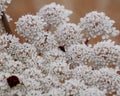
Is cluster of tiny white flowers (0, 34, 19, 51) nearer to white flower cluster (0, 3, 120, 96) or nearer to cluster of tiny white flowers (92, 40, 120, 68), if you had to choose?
white flower cluster (0, 3, 120, 96)

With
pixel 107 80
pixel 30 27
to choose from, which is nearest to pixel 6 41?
pixel 30 27

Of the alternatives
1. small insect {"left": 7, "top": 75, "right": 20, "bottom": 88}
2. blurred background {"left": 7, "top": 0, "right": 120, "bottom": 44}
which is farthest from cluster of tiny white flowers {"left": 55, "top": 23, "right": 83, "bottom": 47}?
blurred background {"left": 7, "top": 0, "right": 120, "bottom": 44}

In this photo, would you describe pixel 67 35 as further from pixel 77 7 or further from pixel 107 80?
pixel 77 7

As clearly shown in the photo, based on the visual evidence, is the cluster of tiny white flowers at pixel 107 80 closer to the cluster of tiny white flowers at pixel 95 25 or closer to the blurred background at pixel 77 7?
the cluster of tiny white flowers at pixel 95 25

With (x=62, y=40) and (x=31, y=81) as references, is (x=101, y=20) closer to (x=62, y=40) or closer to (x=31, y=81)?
(x=62, y=40)

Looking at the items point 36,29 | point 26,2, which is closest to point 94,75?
point 36,29

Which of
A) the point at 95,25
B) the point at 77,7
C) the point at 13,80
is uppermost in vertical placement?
the point at 77,7
